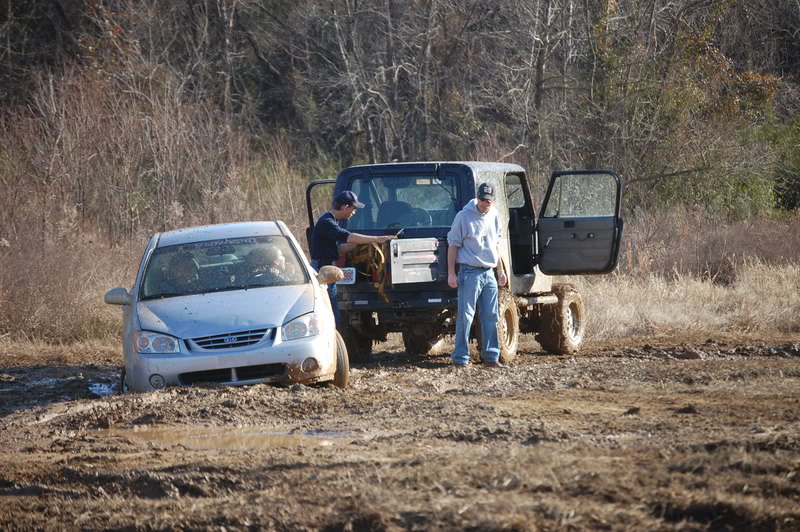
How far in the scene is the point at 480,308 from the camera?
11266 millimetres

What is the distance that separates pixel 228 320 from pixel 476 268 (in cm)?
284

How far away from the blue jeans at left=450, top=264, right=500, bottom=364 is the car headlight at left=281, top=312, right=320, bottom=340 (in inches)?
83.0

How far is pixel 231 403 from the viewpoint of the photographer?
8.63 meters

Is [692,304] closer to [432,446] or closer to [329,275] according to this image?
[329,275]

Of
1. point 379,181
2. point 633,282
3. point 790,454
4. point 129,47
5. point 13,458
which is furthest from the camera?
point 129,47

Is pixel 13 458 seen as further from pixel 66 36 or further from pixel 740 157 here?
pixel 66 36

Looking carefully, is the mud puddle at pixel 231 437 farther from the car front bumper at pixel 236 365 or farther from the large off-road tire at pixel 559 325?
the large off-road tire at pixel 559 325

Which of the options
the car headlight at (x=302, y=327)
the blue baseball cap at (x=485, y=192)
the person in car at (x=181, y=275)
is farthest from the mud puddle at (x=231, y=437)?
the blue baseball cap at (x=485, y=192)

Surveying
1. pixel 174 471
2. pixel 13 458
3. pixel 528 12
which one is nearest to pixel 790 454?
pixel 174 471

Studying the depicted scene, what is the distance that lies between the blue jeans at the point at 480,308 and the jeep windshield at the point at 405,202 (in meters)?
0.80

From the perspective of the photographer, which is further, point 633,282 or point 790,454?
point 633,282

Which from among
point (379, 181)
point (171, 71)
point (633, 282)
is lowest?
point (633, 282)

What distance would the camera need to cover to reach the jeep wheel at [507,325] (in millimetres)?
11438

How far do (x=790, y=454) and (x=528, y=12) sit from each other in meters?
23.0
